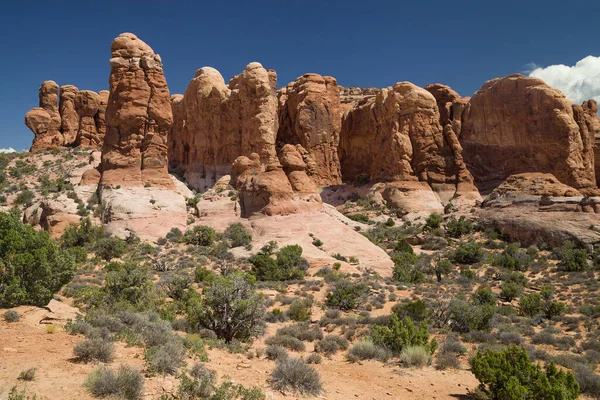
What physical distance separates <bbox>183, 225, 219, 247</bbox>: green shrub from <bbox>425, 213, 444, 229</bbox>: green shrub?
20241 millimetres

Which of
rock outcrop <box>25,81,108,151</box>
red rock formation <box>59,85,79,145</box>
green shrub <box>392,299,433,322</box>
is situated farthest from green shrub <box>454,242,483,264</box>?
red rock formation <box>59,85,79,145</box>

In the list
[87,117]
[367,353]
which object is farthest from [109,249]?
[87,117]

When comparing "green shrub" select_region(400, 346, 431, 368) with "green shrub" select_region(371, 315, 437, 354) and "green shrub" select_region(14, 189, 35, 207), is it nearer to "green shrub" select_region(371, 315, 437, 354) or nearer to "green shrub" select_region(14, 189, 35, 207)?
"green shrub" select_region(371, 315, 437, 354)

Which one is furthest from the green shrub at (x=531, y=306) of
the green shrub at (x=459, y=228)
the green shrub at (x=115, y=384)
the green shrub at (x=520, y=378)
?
the green shrub at (x=459, y=228)

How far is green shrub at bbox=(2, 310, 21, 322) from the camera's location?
8461 mm

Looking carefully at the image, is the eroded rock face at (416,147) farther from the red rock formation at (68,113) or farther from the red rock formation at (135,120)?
the red rock formation at (68,113)

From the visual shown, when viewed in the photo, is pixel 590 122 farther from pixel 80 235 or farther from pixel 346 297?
pixel 80 235

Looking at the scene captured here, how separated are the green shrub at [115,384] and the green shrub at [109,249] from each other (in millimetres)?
16820

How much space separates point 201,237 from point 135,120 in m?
10.8

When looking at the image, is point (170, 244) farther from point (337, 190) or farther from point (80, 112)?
point (80, 112)

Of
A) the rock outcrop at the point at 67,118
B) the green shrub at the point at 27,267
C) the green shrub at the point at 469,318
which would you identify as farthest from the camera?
the rock outcrop at the point at 67,118

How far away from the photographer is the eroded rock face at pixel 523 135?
42781mm

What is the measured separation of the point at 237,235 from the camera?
87.0ft

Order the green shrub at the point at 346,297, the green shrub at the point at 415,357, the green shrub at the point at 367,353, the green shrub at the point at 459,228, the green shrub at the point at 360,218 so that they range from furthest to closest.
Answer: the green shrub at the point at 360,218, the green shrub at the point at 459,228, the green shrub at the point at 346,297, the green shrub at the point at 367,353, the green shrub at the point at 415,357
